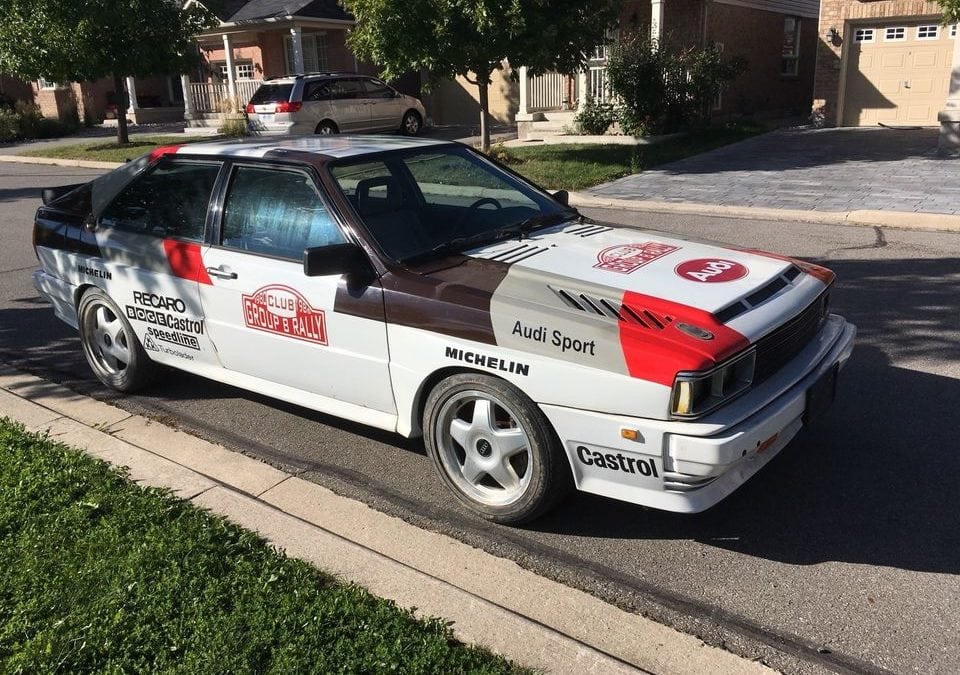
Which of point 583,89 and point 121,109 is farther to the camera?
point 121,109

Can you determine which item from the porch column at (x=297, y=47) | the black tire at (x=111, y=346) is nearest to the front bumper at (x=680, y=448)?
the black tire at (x=111, y=346)

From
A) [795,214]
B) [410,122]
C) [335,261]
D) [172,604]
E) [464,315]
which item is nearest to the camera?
[172,604]

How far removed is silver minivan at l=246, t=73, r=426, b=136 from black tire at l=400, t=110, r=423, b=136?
0.90ft

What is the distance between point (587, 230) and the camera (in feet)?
15.2

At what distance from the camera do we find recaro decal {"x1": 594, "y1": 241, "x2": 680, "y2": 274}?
12.8 feet

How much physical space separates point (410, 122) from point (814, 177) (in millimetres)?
13323

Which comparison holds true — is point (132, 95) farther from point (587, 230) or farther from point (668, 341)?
point (668, 341)

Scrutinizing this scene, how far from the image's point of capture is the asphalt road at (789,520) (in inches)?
122

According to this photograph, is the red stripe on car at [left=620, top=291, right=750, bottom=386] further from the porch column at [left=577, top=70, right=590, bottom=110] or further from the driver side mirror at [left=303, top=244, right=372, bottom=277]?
the porch column at [left=577, top=70, right=590, bottom=110]

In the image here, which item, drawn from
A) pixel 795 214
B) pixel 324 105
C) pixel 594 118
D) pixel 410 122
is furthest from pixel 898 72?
pixel 324 105

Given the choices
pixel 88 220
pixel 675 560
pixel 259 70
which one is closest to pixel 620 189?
pixel 88 220

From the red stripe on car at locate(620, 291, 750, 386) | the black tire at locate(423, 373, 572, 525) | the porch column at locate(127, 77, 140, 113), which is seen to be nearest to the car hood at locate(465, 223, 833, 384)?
the red stripe on car at locate(620, 291, 750, 386)

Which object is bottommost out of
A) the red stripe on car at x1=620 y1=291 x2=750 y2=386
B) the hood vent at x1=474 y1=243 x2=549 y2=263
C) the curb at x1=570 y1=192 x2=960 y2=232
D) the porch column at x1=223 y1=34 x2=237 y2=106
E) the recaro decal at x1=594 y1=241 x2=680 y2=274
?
the curb at x1=570 y1=192 x2=960 y2=232

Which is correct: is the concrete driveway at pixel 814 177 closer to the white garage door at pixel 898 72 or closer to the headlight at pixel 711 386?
the white garage door at pixel 898 72
